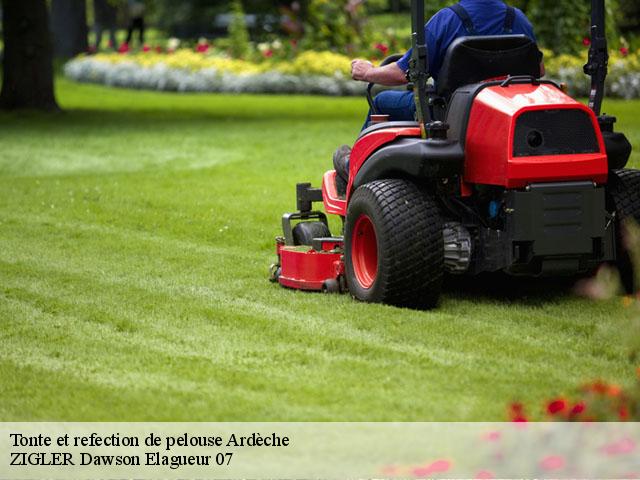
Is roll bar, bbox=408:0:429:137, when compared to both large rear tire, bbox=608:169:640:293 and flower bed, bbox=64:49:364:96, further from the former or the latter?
flower bed, bbox=64:49:364:96

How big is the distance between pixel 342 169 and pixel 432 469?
3787 mm

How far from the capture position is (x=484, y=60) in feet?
23.1

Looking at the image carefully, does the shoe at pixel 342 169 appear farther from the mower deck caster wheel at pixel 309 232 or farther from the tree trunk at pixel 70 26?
the tree trunk at pixel 70 26

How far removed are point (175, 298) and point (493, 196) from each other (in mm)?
1790

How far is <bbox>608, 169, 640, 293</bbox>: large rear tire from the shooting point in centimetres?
725

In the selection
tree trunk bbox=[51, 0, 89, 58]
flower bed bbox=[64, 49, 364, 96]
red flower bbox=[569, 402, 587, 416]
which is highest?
red flower bbox=[569, 402, 587, 416]

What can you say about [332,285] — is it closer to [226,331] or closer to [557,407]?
A: [226,331]

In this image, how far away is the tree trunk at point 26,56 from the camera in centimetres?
2017

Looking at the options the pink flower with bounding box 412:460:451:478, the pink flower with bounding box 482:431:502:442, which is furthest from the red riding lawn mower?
the pink flower with bounding box 412:460:451:478

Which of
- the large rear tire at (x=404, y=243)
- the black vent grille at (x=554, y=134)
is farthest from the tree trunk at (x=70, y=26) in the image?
the black vent grille at (x=554, y=134)

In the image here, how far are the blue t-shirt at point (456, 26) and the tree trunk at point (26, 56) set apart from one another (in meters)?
13.9

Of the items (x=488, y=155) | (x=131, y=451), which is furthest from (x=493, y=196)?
(x=131, y=451)

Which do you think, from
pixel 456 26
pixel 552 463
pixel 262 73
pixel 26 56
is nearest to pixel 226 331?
pixel 456 26

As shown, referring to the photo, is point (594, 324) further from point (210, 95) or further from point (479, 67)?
point (210, 95)
